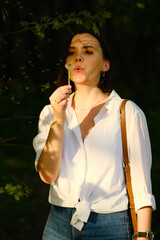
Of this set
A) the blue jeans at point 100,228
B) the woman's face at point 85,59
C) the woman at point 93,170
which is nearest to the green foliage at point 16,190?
the woman at point 93,170

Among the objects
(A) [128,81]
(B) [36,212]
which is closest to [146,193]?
(B) [36,212]

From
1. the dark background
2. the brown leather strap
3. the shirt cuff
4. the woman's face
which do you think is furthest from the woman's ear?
the shirt cuff

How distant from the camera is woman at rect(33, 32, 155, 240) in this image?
7.11 ft

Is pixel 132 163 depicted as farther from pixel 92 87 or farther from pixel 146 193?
pixel 92 87

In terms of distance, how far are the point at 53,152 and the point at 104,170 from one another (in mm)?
311

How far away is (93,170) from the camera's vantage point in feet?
7.29

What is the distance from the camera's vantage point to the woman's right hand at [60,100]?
7.29ft

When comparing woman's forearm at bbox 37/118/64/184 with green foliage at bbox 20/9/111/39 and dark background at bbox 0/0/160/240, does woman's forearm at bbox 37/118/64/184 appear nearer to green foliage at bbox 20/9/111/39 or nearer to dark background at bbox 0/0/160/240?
dark background at bbox 0/0/160/240

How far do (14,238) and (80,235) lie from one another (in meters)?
2.78

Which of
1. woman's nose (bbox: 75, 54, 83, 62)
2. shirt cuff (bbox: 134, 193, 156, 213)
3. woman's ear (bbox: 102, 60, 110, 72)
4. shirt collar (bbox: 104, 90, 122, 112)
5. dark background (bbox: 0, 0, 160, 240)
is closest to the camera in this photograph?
shirt cuff (bbox: 134, 193, 156, 213)

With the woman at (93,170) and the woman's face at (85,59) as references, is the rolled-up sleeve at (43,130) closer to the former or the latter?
the woman at (93,170)

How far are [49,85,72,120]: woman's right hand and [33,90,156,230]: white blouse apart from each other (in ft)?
0.46

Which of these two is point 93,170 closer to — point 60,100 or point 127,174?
point 127,174

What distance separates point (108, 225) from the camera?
85.0 inches
